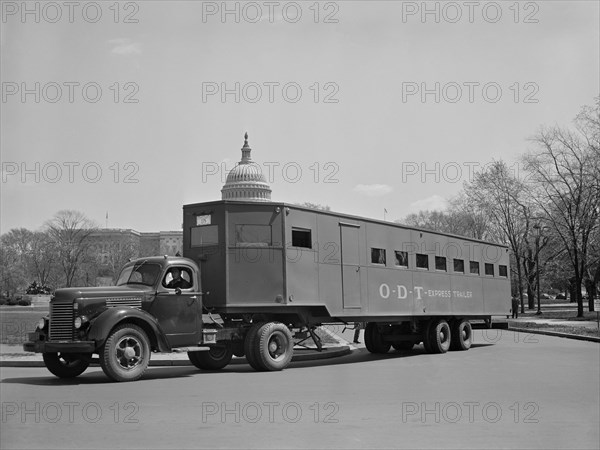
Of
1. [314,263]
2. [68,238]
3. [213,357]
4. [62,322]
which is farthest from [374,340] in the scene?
[68,238]

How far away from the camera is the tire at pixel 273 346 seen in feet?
50.8

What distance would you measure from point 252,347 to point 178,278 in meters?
2.27

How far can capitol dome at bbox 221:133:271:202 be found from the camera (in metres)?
105

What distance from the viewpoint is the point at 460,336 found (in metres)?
22.5

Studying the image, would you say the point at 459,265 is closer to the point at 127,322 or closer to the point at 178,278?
the point at 178,278

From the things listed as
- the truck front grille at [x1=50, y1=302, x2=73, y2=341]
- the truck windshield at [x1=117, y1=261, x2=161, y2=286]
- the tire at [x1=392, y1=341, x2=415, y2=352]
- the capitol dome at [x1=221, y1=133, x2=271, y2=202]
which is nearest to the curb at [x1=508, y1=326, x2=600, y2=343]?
the tire at [x1=392, y1=341, x2=415, y2=352]

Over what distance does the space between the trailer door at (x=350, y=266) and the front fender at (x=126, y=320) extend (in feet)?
17.5

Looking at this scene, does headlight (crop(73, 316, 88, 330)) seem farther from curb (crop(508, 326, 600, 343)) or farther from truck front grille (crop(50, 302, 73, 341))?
curb (crop(508, 326, 600, 343))

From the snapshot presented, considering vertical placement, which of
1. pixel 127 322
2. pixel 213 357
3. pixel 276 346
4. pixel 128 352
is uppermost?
pixel 127 322

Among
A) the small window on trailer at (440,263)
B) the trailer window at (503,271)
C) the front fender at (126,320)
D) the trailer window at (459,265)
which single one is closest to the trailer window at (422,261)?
the small window on trailer at (440,263)

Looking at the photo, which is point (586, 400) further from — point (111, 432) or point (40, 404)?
point (40, 404)

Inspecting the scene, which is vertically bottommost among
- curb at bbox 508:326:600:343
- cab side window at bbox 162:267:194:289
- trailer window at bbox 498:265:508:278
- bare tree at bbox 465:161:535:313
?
curb at bbox 508:326:600:343

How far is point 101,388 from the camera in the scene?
39.8 feet

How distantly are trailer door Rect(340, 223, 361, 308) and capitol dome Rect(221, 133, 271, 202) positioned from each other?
84.4 m
